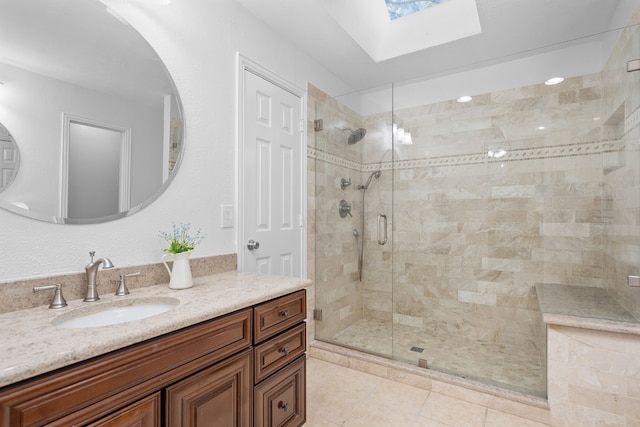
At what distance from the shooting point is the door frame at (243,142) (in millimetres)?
2005

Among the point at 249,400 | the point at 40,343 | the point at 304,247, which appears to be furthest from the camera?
the point at 304,247

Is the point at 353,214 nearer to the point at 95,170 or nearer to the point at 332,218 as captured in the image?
the point at 332,218

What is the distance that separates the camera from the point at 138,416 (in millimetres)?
895

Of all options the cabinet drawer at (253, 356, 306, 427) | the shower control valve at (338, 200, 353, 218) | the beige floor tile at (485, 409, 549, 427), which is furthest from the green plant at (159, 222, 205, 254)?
the beige floor tile at (485, 409, 549, 427)

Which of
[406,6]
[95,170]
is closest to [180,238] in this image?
[95,170]

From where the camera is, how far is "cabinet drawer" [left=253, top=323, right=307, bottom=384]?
1320 millimetres

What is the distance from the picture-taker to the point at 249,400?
4.15 ft

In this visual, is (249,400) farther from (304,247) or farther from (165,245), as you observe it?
(304,247)

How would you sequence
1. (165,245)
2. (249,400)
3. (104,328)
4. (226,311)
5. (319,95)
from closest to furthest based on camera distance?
1. (104,328)
2. (226,311)
3. (249,400)
4. (165,245)
5. (319,95)

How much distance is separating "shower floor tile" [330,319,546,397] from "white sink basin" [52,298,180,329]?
5.60 ft

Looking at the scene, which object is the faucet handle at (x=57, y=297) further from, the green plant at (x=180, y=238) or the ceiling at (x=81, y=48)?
the ceiling at (x=81, y=48)

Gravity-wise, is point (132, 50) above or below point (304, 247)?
above

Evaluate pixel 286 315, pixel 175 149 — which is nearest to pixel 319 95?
pixel 175 149

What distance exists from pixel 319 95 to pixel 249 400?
2.39 meters
